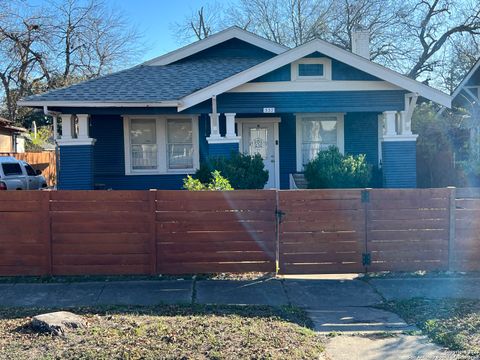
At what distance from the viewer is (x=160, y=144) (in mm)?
14398

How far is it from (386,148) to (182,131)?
586cm

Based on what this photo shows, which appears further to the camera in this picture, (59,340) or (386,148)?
(386,148)

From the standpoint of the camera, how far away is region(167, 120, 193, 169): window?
1451cm

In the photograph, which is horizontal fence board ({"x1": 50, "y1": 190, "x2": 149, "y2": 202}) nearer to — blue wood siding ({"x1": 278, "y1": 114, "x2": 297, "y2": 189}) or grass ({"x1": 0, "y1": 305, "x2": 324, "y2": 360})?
grass ({"x1": 0, "y1": 305, "x2": 324, "y2": 360})

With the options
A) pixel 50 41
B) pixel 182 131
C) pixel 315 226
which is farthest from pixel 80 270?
pixel 50 41

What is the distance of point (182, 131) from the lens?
47.7 feet

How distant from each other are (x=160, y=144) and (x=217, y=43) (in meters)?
4.06

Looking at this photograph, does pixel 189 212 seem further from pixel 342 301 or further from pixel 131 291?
pixel 342 301

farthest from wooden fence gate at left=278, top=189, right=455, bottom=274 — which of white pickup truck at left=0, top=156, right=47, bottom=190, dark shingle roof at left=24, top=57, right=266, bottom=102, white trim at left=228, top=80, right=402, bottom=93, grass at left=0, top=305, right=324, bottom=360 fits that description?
white pickup truck at left=0, top=156, right=47, bottom=190

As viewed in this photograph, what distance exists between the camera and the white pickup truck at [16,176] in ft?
48.7

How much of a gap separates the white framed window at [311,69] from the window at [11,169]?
937cm

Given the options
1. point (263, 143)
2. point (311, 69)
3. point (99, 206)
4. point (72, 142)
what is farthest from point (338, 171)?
point (72, 142)

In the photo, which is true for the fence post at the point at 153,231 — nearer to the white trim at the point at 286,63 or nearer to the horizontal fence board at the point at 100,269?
the horizontal fence board at the point at 100,269

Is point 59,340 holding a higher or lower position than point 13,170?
lower
